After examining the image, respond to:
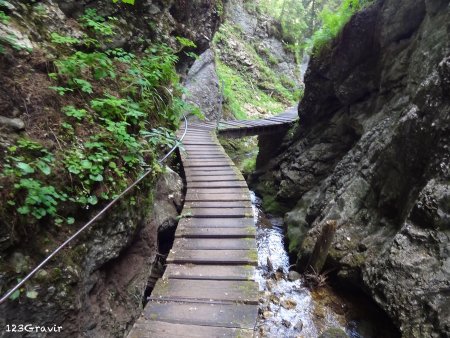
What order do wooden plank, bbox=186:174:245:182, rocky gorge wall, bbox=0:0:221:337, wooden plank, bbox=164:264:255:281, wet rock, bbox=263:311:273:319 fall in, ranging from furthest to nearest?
wooden plank, bbox=186:174:245:182 → wet rock, bbox=263:311:273:319 → wooden plank, bbox=164:264:255:281 → rocky gorge wall, bbox=0:0:221:337

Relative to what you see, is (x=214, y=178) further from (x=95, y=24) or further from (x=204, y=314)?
(x=204, y=314)

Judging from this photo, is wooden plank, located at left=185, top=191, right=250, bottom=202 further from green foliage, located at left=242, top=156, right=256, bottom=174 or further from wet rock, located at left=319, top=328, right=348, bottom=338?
green foliage, located at left=242, top=156, right=256, bottom=174

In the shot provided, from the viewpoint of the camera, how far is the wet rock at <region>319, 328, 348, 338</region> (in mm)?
5160

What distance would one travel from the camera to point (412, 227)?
199 inches

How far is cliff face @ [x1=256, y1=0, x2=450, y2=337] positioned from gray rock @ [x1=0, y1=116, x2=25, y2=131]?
5.39 metres

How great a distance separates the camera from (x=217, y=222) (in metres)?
5.32

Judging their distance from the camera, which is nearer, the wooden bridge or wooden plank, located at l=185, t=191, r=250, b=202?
the wooden bridge

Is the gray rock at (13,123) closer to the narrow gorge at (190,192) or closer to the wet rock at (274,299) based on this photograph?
the narrow gorge at (190,192)

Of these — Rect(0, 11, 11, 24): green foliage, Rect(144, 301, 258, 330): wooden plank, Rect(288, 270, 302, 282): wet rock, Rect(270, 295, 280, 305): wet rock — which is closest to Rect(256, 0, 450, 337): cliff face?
Rect(288, 270, 302, 282): wet rock

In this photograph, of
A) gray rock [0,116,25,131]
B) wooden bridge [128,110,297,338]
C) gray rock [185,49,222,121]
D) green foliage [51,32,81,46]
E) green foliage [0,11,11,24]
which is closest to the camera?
gray rock [0,116,25,131]

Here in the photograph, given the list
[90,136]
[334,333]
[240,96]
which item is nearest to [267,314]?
[334,333]

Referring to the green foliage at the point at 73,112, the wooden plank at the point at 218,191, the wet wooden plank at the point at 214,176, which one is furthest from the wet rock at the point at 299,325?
the green foliage at the point at 73,112

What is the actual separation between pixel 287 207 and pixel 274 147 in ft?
14.6

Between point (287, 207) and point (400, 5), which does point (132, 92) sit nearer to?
point (400, 5)
